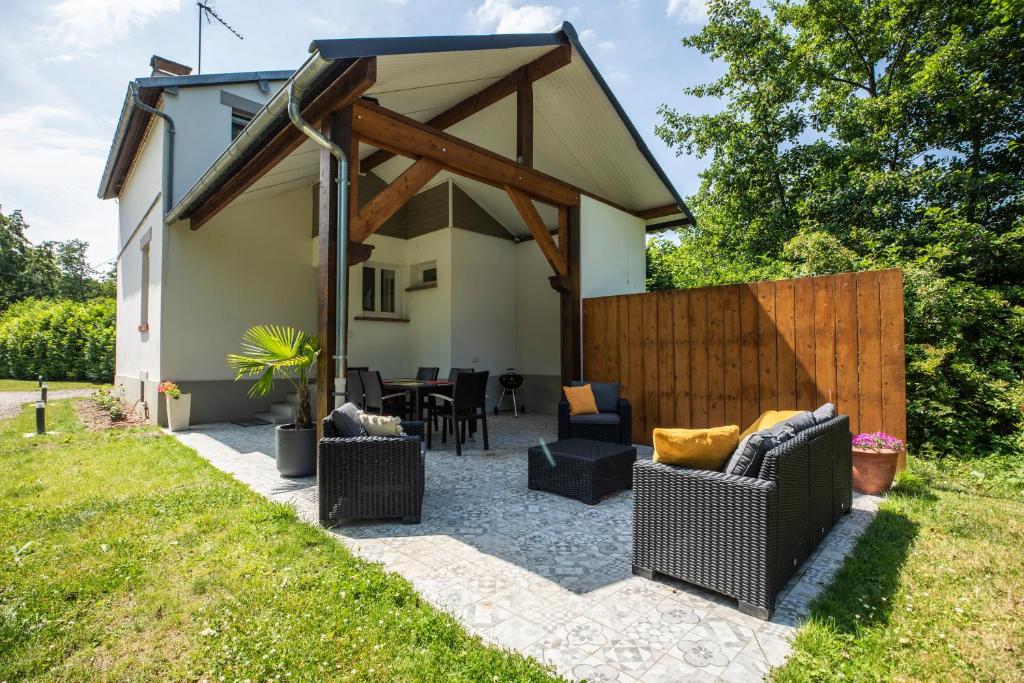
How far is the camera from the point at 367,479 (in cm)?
329

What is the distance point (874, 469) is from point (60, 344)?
73.7ft

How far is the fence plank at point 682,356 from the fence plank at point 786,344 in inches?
40.0

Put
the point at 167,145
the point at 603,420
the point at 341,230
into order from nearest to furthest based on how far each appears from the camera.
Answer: the point at 341,230 < the point at 603,420 < the point at 167,145

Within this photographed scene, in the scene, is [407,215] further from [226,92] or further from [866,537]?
[866,537]

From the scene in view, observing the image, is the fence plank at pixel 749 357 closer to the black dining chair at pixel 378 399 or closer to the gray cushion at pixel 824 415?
the gray cushion at pixel 824 415

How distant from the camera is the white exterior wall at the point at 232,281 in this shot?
754 cm

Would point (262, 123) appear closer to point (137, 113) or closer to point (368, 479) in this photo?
point (368, 479)

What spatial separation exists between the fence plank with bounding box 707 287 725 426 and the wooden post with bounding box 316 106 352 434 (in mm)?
4157

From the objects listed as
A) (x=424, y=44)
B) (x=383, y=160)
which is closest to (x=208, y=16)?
(x=383, y=160)

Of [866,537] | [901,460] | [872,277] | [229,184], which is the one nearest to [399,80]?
[229,184]

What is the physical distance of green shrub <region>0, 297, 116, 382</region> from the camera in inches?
613

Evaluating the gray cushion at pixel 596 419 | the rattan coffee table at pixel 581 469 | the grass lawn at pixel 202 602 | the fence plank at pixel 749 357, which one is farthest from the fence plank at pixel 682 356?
the grass lawn at pixel 202 602

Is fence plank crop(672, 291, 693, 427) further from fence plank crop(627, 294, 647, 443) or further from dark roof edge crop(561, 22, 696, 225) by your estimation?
dark roof edge crop(561, 22, 696, 225)

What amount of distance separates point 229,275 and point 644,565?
8.17 meters
